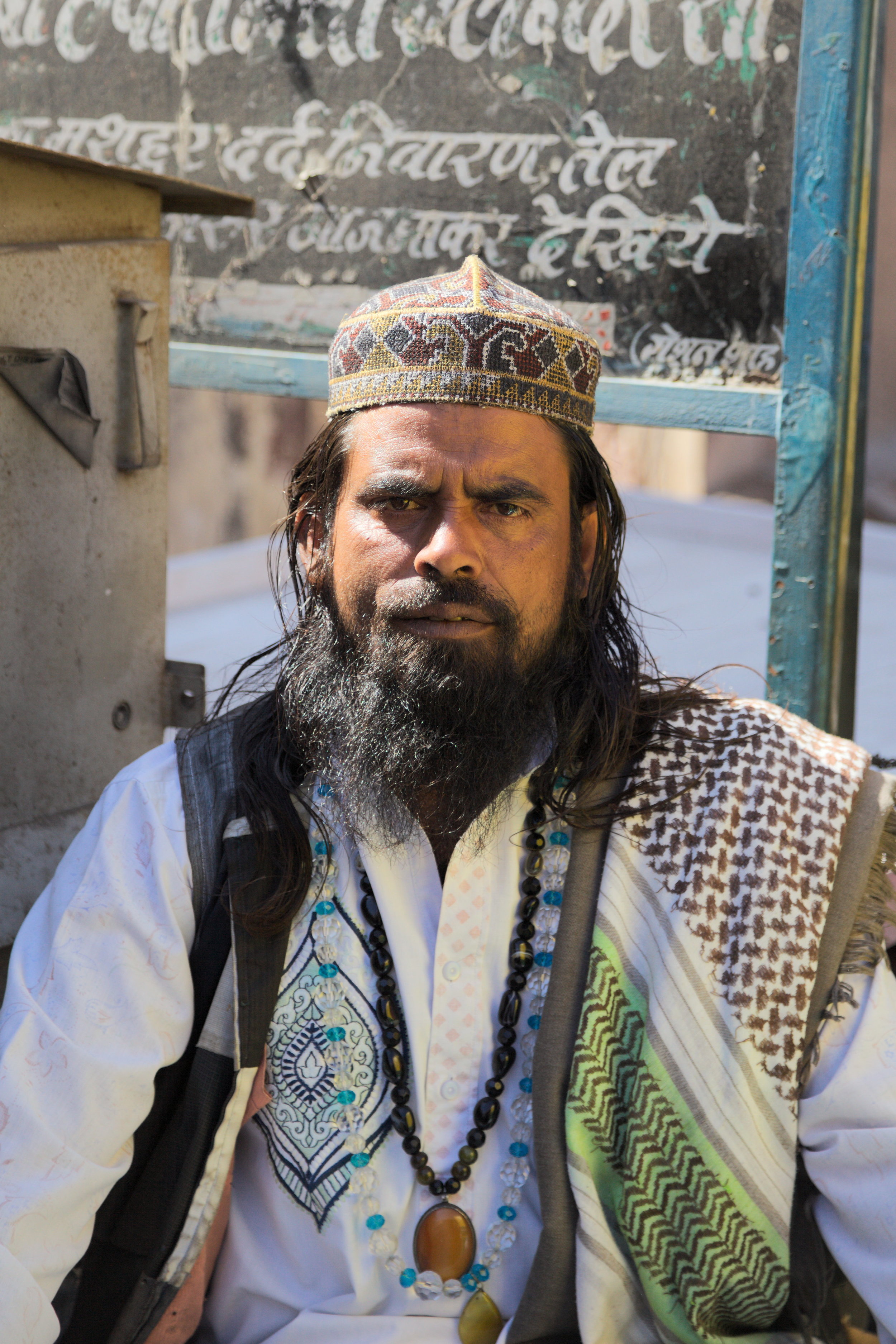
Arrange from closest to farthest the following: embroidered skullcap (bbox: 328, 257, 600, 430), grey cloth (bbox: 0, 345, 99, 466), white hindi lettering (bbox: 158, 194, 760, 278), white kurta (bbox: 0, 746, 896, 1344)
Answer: white kurta (bbox: 0, 746, 896, 1344) → embroidered skullcap (bbox: 328, 257, 600, 430) → grey cloth (bbox: 0, 345, 99, 466) → white hindi lettering (bbox: 158, 194, 760, 278)

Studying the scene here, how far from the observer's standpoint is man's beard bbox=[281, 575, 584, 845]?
191 cm

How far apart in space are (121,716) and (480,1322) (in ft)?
4.56

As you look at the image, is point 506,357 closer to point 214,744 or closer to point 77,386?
point 214,744

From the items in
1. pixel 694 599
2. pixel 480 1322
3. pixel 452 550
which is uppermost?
pixel 452 550

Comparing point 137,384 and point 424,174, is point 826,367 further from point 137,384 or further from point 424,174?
point 137,384

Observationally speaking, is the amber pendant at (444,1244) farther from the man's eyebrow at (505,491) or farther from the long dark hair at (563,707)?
the man's eyebrow at (505,491)

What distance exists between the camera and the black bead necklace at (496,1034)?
6.06 ft

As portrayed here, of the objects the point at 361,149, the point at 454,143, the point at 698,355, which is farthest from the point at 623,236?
the point at 361,149

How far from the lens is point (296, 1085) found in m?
1.89

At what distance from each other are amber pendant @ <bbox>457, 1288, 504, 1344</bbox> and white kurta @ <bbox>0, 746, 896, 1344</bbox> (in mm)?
18

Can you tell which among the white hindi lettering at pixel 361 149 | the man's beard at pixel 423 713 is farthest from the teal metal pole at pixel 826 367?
the man's beard at pixel 423 713

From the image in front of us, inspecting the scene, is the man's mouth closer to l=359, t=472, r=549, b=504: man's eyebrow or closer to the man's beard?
the man's beard

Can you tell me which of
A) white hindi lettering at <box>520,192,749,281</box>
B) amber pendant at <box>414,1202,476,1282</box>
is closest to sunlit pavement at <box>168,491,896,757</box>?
white hindi lettering at <box>520,192,749,281</box>

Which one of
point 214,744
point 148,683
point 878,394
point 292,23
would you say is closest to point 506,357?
point 214,744
